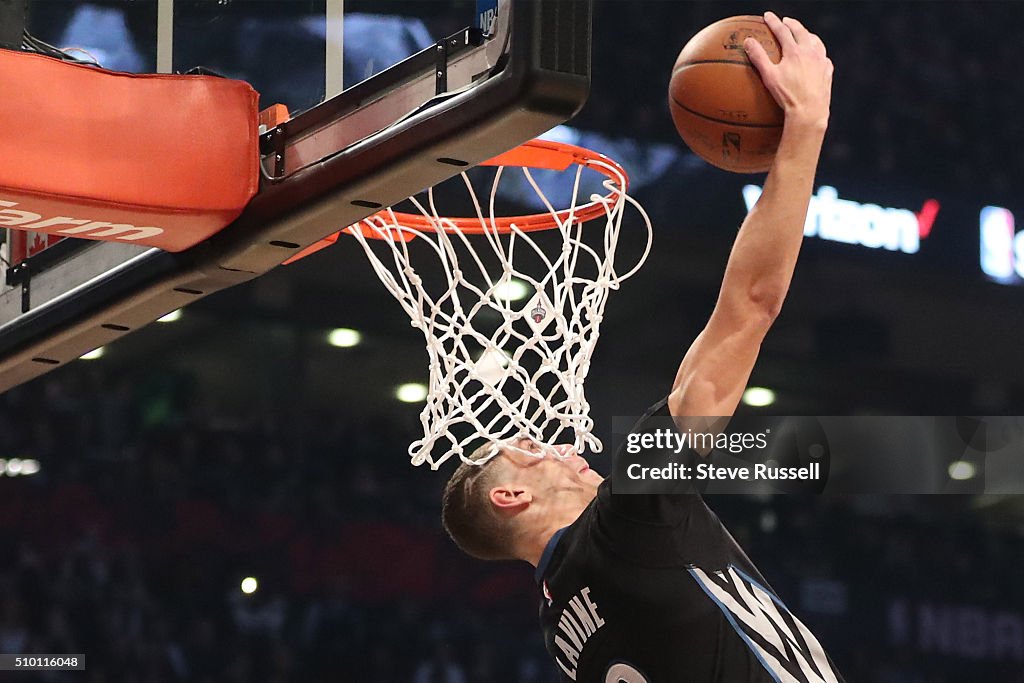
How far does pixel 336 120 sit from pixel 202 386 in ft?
16.5

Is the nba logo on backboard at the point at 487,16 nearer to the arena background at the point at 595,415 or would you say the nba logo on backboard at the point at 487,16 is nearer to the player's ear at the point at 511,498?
the player's ear at the point at 511,498

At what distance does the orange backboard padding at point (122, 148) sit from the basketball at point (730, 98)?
80 cm

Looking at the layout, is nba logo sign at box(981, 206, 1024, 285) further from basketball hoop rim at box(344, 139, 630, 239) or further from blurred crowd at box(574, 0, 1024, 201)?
basketball hoop rim at box(344, 139, 630, 239)

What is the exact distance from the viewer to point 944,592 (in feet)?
26.0

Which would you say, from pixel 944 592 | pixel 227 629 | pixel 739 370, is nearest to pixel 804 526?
pixel 944 592

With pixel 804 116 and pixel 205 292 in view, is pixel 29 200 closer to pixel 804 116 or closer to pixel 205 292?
pixel 205 292

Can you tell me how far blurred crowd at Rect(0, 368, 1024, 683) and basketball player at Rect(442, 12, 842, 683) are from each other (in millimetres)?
4051

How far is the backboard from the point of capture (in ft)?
6.09

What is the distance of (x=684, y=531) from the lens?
234cm

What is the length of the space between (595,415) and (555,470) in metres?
4.65

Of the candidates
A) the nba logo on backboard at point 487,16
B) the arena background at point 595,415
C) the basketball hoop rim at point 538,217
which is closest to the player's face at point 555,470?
the basketball hoop rim at point 538,217

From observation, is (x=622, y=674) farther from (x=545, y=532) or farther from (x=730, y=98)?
(x=730, y=98)

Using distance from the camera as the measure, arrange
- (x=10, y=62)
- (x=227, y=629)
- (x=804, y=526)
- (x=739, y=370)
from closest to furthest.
Result: (x=739, y=370) → (x=10, y=62) → (x=227, y=629) → (x=804, y=526)

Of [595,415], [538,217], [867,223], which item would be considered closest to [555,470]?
[538,217]
